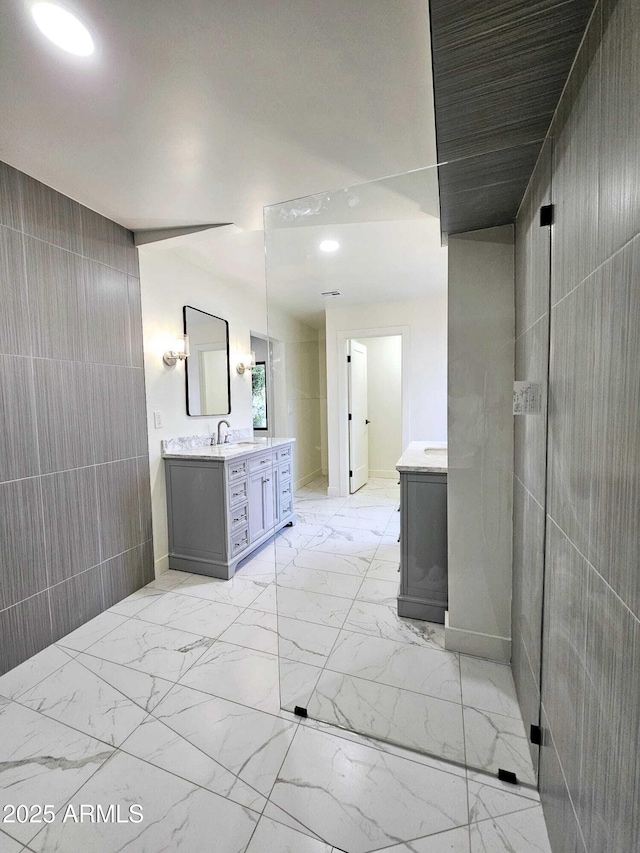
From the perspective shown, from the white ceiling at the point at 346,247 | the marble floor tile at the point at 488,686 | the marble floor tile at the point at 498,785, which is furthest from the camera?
the white ceiling at the point at 346,247

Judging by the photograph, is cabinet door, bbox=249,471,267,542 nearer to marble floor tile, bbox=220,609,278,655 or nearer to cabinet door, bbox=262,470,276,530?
cabinet door, bbox=262,470,276,530

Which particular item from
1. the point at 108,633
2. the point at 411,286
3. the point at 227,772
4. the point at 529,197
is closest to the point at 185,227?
the point at 411,286

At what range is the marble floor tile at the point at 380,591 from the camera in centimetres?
226

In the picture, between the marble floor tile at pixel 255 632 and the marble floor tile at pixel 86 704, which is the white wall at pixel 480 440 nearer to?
the marble floor tile at pixel 255 632

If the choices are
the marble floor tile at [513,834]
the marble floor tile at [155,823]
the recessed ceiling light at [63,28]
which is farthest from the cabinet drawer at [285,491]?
the recessed ceiling light at [63,28]

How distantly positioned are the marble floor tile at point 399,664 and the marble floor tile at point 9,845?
1.15 metres

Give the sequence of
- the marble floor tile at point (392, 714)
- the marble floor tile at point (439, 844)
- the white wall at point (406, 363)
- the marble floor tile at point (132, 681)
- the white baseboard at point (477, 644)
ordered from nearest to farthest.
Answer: the marble floor tile at point (439, 844) < the marble floor tile at point (392, 714) < the marble floor tile at point (132, 681) < the white baseboard at point (477, 644) < the white wall at point (406, 363)

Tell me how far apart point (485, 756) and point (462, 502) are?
96 centimetres

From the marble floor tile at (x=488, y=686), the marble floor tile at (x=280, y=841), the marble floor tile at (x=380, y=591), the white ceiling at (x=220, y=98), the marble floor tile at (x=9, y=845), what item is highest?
the white ceiling at (x=220, y=98)

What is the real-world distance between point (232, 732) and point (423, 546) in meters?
1.24

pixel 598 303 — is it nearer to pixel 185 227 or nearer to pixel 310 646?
pixel 310 646

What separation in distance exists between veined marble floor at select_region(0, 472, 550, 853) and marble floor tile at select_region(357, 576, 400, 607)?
86 mm

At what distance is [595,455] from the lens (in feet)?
2.52

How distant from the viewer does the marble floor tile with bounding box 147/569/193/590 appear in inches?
103
